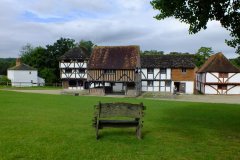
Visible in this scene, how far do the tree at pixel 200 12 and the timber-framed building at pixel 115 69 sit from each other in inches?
1326

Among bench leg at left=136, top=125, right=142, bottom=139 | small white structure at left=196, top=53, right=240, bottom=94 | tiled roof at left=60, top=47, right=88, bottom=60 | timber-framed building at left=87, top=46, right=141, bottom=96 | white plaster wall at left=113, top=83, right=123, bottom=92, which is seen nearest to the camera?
bench leg at left=136, top=125, right=142, bottom=139

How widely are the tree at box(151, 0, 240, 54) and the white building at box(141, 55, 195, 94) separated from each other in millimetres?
42264

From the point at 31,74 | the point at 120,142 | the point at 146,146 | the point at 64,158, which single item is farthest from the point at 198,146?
the point at 31,74

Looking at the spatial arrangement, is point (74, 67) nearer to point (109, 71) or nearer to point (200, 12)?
point (109, 71)

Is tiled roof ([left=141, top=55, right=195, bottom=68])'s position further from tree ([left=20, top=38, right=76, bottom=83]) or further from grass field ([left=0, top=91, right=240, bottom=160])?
grass field ([left=0, top=91, right=240, bottom=160])

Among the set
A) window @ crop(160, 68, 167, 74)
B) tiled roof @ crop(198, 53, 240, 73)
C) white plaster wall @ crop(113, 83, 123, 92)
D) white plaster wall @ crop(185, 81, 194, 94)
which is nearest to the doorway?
white plaster wall @ crop(185, 81, 194, 94)

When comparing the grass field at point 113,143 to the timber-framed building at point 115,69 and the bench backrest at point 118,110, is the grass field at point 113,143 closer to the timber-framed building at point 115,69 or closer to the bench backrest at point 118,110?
the bench backrest at point 118,110

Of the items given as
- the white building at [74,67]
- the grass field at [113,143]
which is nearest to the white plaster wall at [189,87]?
the white building at [74,67]

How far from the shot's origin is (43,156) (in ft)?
21.9

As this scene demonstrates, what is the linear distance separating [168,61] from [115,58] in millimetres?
10835

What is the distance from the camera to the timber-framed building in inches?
1732

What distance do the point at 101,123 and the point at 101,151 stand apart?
1672 mm

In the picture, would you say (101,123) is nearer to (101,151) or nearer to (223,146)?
(101,151)

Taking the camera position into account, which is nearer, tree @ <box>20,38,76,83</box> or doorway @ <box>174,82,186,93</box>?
doorway @ <box>174,82,186,93</box>
